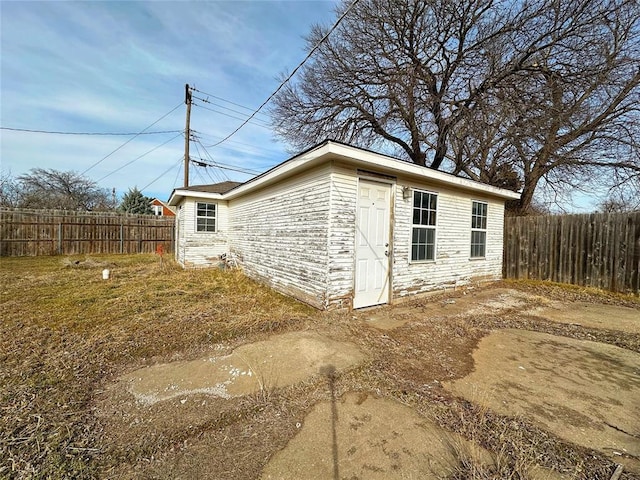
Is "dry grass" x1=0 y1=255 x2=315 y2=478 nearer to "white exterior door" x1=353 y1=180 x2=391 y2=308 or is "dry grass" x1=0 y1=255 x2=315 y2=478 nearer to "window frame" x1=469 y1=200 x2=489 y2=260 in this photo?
"white exterior door" x1=353 y1=180 x2=391 y2=308

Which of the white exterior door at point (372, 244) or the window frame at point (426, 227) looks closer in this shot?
the white exterior door at point (372, 244)

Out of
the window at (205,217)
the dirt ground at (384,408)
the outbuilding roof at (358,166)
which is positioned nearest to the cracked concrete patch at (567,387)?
the dirt ground at (384,408)

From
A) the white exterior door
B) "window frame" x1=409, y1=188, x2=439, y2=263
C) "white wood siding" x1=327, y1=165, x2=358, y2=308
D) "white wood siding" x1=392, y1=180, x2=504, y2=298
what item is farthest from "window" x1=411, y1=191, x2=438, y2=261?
"white wood siding" x1=327, y1=165, x2=358, y2=308

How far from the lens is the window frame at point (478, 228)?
6977 mm

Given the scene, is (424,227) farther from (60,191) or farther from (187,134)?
(60,191)

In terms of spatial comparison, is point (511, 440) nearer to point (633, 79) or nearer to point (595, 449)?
point (595, 449)

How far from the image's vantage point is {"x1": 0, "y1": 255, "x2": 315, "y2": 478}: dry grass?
168cm

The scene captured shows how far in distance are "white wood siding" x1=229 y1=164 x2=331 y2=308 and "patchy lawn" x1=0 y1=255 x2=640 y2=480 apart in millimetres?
556

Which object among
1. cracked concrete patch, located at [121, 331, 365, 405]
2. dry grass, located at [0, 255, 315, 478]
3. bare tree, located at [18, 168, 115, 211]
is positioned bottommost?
cracked concrete patch, located at [121, 331, 365, 405]

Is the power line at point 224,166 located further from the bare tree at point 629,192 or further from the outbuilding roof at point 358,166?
the bare tree at point 629,192

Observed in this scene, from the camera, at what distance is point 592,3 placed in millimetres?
7172

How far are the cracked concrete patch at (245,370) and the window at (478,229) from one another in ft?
17.8

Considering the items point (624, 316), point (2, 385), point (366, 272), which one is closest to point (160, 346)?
point (2, 385)

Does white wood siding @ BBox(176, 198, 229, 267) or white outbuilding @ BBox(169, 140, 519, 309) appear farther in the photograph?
white wood siding @ BBox(176, 198, 229, 267)
